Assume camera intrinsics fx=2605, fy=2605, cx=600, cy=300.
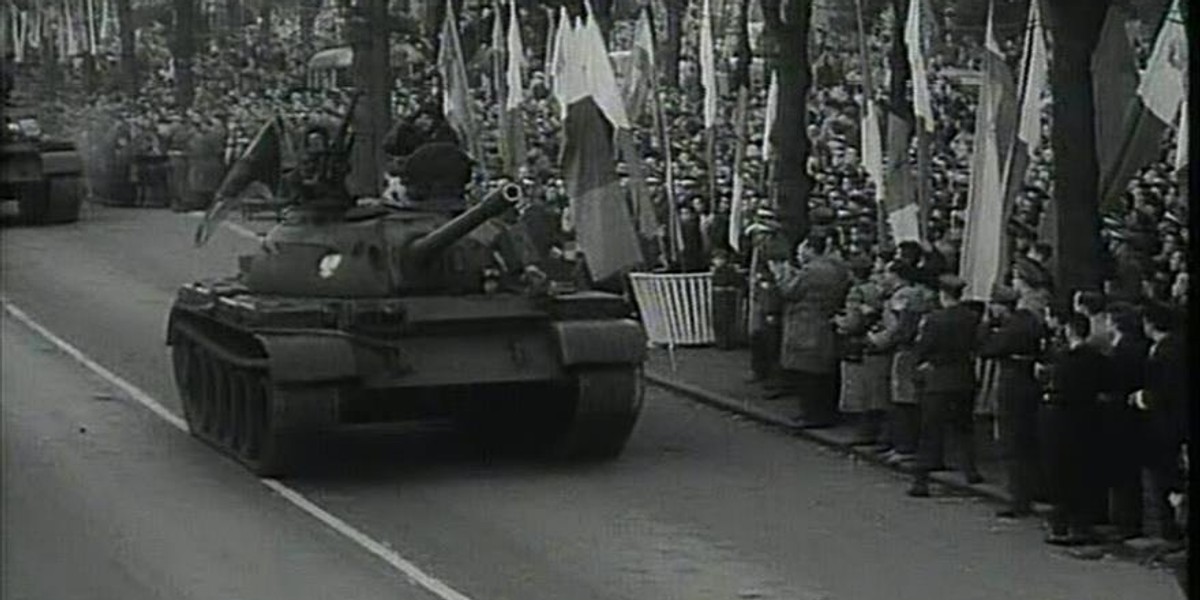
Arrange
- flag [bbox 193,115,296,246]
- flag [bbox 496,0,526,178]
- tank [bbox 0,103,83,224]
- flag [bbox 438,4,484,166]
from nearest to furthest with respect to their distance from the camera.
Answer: tank [bbox 0,103,83,224]
flag [bbox 193,115,296,246]
flag [bbox 438,4,484,166]
flag [bbox 496,0,526,178]

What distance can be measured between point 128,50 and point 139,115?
0.25 m

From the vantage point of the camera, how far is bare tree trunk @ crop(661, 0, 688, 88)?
44.2 feet

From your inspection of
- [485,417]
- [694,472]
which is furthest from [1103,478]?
[485,417]

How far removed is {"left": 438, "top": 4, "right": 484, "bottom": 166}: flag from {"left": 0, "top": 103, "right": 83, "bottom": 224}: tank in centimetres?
261

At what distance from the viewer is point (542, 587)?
702cm

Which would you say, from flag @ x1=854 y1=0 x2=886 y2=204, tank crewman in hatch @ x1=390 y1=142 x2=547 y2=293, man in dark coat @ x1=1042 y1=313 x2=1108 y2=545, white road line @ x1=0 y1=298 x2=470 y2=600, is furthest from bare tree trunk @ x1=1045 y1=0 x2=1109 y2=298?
white road line @ x1=0 y1=298 x2=470 y2=600

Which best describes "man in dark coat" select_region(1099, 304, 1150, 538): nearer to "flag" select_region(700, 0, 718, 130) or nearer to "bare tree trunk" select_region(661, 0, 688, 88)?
"flag" select_region(700, 0, 718, 130)

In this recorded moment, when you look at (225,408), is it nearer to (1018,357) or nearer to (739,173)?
(1018,357)

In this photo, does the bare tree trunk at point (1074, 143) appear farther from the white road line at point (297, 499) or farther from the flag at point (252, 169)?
the flag at point (252, 169)

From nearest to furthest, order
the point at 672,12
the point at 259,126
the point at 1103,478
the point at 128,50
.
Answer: the point at 128,50 → the point at 259,126 → the point at 1103,478 → the point at 672,12

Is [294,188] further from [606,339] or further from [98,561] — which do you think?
[98,561]

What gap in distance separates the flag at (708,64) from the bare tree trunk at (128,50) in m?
7.32

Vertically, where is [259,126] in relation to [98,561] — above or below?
→ above

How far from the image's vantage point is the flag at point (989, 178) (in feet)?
29.7
